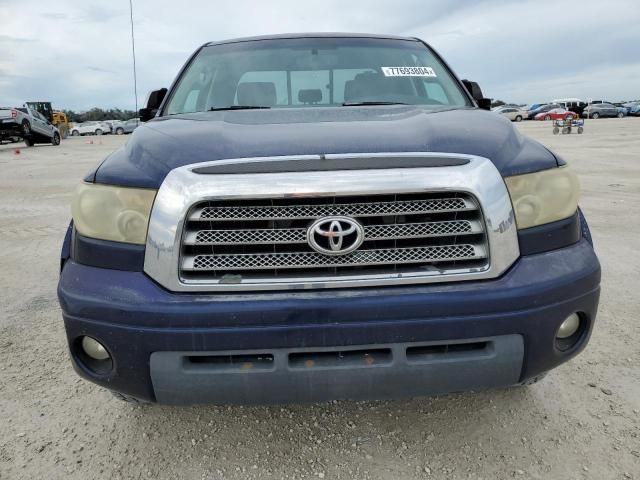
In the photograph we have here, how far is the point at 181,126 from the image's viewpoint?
2.26 meters

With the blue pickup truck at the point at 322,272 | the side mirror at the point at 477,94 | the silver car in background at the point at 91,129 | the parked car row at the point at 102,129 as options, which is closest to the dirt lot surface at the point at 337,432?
the blue pickup truck at the point at 322,272

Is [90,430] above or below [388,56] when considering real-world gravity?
below

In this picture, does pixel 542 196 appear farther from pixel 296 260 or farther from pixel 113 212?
pixel 113 212

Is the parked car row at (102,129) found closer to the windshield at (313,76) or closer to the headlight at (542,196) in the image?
the windshield at (313,76)

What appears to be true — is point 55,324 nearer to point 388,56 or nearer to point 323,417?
point 323,417

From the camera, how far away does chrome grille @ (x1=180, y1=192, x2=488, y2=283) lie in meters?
1.69

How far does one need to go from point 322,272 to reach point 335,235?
0.15 m

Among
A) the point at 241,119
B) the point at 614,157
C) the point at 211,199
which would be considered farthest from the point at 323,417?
the point at 614,157

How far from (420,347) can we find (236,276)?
25.9 inches

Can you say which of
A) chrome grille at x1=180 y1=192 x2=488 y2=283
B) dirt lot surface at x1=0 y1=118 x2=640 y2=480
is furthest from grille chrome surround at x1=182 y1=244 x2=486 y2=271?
dirt lot surface at x1=0 y1=118 x2=640 y2=480

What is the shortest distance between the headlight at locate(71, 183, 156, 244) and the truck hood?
0.13ft

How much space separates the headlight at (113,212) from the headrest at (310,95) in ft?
4.64

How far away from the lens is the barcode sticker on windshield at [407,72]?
306 centimetres

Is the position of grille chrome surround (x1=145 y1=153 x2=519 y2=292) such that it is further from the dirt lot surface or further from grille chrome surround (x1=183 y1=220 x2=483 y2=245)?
the dirt lot surface
